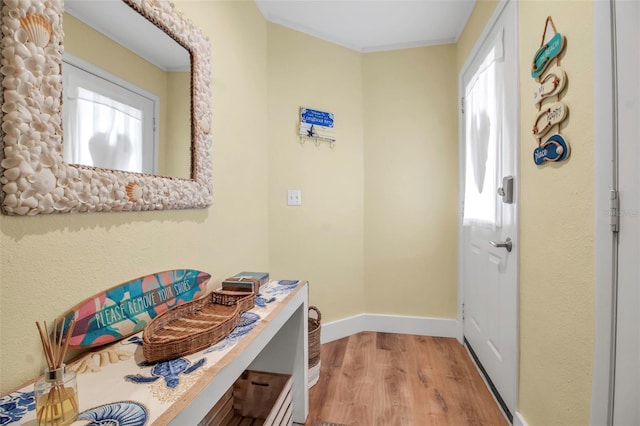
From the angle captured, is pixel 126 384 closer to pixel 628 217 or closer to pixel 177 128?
pixel 177 128

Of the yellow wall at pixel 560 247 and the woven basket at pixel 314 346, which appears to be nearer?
the yellow wall at pixel 560 247

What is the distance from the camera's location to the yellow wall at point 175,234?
28.3 inches

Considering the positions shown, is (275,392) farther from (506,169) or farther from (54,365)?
(506,169)

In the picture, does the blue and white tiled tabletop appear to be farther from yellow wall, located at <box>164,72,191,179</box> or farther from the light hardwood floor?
the light hardwood floor

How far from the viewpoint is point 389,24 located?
2324 mm

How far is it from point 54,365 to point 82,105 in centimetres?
66

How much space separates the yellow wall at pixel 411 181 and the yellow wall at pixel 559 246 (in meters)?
1.12

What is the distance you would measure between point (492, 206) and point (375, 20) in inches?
62.5

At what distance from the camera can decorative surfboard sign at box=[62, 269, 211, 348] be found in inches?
33.3

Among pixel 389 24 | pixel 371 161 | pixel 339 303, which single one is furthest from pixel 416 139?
pixel 339 303

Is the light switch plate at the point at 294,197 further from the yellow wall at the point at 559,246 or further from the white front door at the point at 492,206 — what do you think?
the yellow wall at the point at 559,246

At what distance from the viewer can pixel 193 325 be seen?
3.36ft

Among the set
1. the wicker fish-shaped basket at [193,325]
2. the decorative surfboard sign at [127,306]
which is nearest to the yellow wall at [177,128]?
the decorative surfboard sign at [127,306]

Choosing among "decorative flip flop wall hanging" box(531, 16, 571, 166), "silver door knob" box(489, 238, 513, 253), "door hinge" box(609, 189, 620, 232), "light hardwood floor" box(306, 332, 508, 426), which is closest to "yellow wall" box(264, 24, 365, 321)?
"light hardwood floor" box(306, 332, 508, 426)
